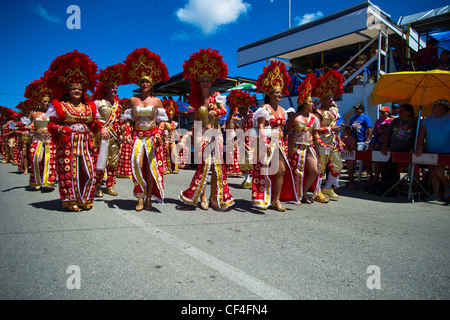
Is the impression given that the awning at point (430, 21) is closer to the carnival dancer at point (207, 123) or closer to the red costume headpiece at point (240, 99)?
the red costume headpiece at point (240, 99)

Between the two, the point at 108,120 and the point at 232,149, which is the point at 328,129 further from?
the point at 108,120

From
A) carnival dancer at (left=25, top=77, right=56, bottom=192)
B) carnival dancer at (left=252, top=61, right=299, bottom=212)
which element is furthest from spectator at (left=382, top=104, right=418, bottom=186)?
carnival dancer at (left=25, top=77, right=56, bottom=192)

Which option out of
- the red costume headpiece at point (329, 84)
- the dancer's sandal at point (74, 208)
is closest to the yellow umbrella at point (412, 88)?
the red costume headpiece at point (329, 84)

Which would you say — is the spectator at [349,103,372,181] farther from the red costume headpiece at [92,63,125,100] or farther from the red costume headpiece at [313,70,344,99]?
the red costume headpiece at [92,63,125,100]

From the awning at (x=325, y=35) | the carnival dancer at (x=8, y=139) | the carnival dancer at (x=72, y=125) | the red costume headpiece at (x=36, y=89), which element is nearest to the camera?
the carnival dancer at (x=72, y=125)

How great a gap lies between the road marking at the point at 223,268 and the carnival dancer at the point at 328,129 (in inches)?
137

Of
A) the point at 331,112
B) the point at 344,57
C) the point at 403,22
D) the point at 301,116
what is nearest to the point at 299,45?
the point at 344,57

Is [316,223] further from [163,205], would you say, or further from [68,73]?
[68,73]

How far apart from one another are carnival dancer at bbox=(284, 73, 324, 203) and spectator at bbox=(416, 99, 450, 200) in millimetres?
2507

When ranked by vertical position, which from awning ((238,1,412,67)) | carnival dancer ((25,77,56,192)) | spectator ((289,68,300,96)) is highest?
awning ((238,1,412,67))

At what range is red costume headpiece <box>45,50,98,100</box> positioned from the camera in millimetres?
4582

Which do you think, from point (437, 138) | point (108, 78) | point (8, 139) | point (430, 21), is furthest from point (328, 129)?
point (8, 139)

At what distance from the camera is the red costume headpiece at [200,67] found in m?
4.78

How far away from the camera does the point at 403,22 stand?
39.0ft
